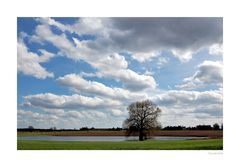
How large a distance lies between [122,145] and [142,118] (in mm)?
951

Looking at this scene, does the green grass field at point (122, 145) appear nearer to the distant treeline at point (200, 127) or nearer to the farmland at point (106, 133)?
the farmland at point (106, 133)

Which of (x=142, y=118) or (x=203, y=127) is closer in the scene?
(x=203, y=127)

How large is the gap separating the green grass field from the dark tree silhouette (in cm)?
37

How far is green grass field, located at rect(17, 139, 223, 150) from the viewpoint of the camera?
61.2ft

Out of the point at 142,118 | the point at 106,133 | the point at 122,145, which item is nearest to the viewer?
the point at 106,133

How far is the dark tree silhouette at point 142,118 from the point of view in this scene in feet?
61.0

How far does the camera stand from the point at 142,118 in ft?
62.4

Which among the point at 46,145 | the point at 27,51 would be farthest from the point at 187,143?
the point at 27,51

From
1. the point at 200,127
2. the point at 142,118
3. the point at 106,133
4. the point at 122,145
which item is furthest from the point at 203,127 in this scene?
the point at 106,133

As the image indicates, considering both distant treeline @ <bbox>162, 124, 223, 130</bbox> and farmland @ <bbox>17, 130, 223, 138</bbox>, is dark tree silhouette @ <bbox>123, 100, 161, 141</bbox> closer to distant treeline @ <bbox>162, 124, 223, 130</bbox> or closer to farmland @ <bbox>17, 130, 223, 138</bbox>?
farmland @ <bbox>17, 130, 223, 138</bbox>

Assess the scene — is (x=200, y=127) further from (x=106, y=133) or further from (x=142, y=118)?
(x=106, y=133)

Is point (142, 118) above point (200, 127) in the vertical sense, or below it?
above
